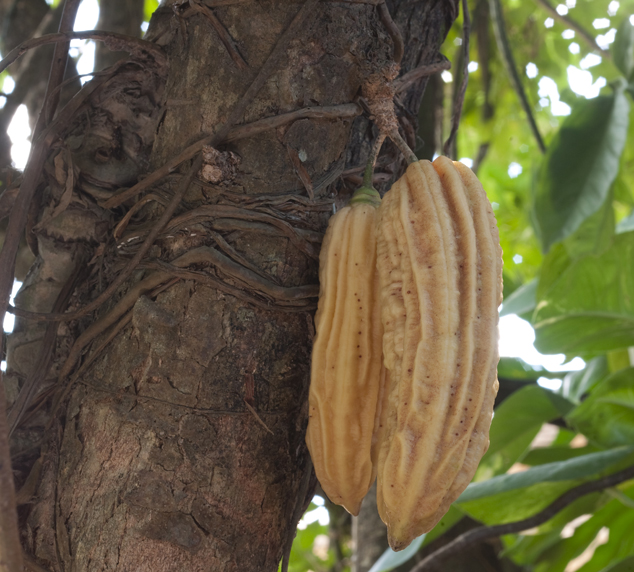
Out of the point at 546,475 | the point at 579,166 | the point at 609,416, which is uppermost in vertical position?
the point at 579,166

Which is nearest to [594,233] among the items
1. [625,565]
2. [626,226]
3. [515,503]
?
[626,226]

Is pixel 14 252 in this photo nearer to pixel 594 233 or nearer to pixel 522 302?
pixel 594 233

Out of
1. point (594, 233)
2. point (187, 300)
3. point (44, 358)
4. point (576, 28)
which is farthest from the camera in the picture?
point (576, 28)

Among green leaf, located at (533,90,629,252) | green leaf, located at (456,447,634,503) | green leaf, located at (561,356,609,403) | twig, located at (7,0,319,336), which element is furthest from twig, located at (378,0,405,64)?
green leaf, located at (561,356,609,403)

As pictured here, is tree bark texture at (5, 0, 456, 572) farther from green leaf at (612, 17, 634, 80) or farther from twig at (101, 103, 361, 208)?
green leaf at (612, 17, 634, 80)

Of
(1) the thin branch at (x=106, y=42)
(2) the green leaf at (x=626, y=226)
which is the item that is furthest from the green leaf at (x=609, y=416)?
(1) the thin branch at (x=106, y=42)

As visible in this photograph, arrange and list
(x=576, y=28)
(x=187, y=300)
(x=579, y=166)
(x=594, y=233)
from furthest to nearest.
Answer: (x=576, y=28) < (x=594, y=233) < (x=579, y=166) < (x=187, y=300)

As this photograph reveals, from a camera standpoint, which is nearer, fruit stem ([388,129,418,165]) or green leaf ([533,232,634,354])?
fruit stem ([388,129,418,165])
